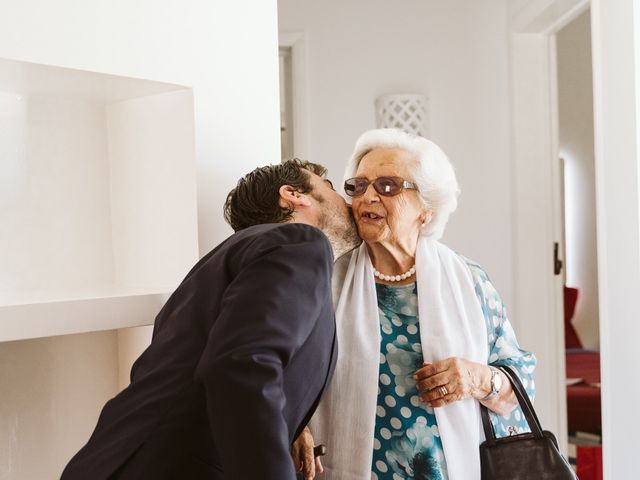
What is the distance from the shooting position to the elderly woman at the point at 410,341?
1.60 metres

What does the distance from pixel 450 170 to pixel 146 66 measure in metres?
0.73

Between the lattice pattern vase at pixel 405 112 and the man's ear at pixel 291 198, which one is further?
the lattice pattern vase at pixel 405 112

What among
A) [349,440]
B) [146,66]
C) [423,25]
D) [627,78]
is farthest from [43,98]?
[423,25]

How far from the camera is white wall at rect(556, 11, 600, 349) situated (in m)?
5.38

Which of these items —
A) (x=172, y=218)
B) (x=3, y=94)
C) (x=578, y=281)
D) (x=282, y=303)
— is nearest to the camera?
(x=282, y=303)

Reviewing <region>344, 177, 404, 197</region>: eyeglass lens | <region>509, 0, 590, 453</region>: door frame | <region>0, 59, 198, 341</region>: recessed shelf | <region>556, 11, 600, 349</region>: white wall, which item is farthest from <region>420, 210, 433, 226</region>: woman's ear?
<region>556, 11, 600, 349</region>: white wall

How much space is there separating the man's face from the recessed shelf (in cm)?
33

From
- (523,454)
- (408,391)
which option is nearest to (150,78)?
→ (408,391)

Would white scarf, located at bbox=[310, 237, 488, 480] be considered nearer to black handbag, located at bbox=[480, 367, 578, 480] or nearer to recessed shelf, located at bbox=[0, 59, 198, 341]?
black handbag, located at bbox=[480, 367, 578, 480]

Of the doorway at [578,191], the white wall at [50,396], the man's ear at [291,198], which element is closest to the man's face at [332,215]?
the man's ear at [291,198]

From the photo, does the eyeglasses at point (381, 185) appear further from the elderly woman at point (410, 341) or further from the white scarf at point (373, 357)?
the white scarf at point (373, 357)

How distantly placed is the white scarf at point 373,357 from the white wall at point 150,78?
40 centimetres

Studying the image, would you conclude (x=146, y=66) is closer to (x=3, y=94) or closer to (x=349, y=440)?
(x=3, y=94)

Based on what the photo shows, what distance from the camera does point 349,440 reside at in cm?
161
